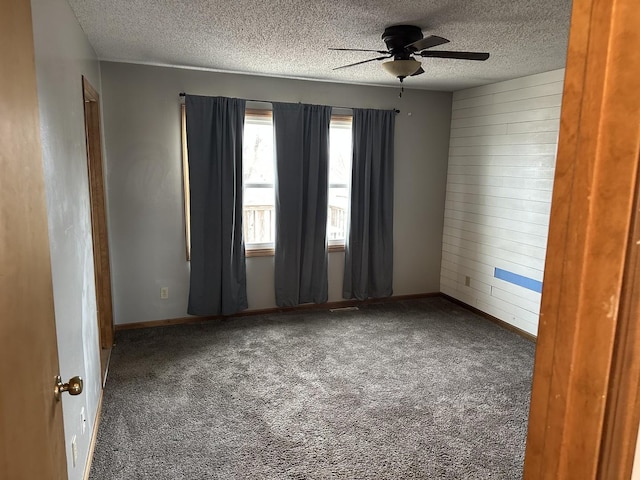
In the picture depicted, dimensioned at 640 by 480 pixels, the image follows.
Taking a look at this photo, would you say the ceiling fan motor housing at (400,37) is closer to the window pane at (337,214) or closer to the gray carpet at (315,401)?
the window pane at (337,214)

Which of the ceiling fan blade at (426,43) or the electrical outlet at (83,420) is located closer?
the electrical outlet at (83,420)

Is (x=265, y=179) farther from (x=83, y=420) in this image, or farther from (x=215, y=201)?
(x=83, y=420)

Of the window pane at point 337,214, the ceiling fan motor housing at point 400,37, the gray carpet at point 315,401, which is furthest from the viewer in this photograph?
the window pane at point 337,214

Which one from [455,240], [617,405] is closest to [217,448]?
[617,405]

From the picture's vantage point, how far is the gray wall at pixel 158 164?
154 inches

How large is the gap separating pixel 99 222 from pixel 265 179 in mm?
1637

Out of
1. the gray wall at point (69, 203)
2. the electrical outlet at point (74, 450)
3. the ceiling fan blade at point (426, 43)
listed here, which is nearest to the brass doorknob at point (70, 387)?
the gray wall at point (69, 203)

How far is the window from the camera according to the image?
439cm

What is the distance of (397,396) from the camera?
10.0ft

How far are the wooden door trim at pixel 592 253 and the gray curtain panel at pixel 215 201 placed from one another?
3.81 meters

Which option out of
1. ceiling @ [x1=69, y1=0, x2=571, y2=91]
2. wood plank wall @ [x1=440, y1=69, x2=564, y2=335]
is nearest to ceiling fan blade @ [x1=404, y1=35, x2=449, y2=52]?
ceiling @ [x1=69, y1=0, x2=571, y2=91]

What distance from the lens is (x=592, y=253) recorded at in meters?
0.54

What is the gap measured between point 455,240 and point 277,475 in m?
3.65

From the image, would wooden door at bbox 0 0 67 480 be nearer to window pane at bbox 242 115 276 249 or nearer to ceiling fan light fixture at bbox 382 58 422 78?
ceiling fan light fixture at bbox 382 58 422 78
